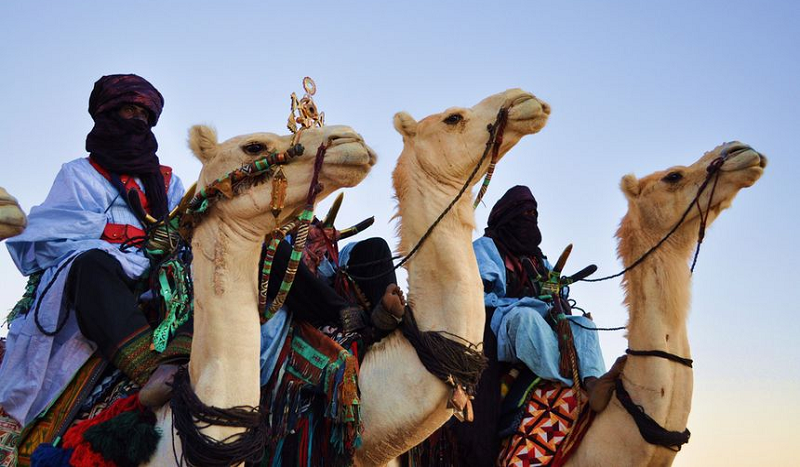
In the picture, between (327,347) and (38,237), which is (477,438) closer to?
(327,347)

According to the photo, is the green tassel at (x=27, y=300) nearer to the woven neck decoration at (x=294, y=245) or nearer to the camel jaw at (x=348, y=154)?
the woven neck decoration at (x=294, y=245)

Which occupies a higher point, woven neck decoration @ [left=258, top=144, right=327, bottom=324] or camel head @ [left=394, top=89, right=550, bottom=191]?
camel head @ [left=394, top=89, right=550, bottom=191]

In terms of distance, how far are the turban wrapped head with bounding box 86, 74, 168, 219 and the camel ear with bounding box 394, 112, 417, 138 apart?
1569mm

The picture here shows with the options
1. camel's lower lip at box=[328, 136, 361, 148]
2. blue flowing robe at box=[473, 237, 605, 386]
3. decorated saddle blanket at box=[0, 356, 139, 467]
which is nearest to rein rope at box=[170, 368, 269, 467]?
decorated saddle blanket at box=[0, 356, 139, 467]

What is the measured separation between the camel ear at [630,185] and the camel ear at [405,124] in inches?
76.8

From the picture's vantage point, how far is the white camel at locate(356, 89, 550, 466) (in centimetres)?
555

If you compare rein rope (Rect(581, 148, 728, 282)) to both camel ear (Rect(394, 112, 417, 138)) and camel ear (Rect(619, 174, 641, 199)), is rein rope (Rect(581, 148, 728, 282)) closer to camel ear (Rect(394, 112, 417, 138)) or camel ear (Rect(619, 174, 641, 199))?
camel ear (Rect(619, 174, 641, 199))

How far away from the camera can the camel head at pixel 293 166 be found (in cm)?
480

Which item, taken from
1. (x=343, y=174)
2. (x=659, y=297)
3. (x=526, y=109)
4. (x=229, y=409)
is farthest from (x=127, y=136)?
(x=659, y=297)

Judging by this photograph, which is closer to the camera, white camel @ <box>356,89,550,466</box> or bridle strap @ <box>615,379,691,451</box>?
white camel @ <box>356,89,550,466</box>

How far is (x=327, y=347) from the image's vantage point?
5.68 meters

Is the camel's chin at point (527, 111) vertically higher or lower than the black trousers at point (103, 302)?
higher

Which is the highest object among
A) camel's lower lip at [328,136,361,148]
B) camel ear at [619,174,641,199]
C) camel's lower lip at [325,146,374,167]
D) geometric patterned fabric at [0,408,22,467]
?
camel ear at [619,174,641,199]

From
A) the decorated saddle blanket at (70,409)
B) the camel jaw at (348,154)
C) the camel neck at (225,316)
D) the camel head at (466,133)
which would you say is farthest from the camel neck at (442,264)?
the decorated saddle blanket at (70,409)
